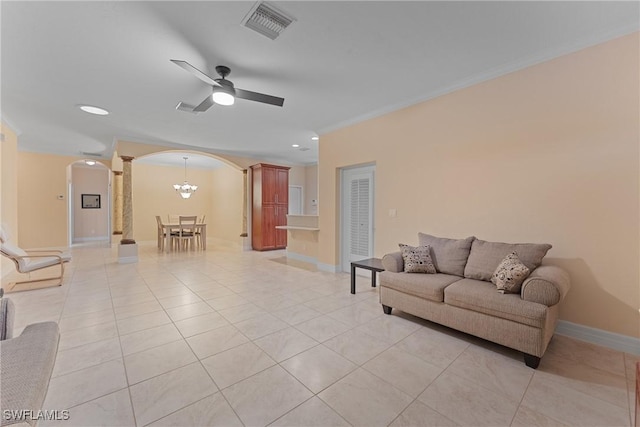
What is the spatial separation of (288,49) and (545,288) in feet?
10.1

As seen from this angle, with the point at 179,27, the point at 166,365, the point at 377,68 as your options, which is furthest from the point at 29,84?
the point at 377,68

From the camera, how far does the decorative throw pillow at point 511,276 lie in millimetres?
2312

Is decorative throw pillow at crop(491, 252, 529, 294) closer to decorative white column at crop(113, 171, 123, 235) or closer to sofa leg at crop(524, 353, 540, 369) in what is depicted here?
sofa leg at crop(524, 353, 540, 369)

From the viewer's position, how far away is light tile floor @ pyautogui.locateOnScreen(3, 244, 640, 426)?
1617 millimetres

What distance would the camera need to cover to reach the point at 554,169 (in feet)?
8.79

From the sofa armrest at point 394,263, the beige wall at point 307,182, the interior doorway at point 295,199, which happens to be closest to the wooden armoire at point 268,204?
the interior doorway at point 295,199

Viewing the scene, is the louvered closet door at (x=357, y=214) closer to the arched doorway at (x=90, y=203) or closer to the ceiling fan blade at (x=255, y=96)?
the ceiling fan blade at (x=255, y=96)

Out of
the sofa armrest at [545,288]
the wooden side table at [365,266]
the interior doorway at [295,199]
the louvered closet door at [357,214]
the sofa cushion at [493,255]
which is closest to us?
the sofa armrest at [545,288]

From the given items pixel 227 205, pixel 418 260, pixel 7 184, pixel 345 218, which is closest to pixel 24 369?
pixel 418 260

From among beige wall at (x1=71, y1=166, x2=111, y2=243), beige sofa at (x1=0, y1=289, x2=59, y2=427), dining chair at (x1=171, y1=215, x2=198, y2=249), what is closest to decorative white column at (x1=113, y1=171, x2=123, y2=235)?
dining chair at (x1=171, y1=215, x2=198, y2=249)

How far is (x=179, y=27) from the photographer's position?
229cm

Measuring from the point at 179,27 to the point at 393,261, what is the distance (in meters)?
3.14

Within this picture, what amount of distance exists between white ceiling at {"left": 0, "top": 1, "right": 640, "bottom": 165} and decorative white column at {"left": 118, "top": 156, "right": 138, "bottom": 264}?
176cm

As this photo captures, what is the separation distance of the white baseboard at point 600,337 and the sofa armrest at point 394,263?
160 centimetres
